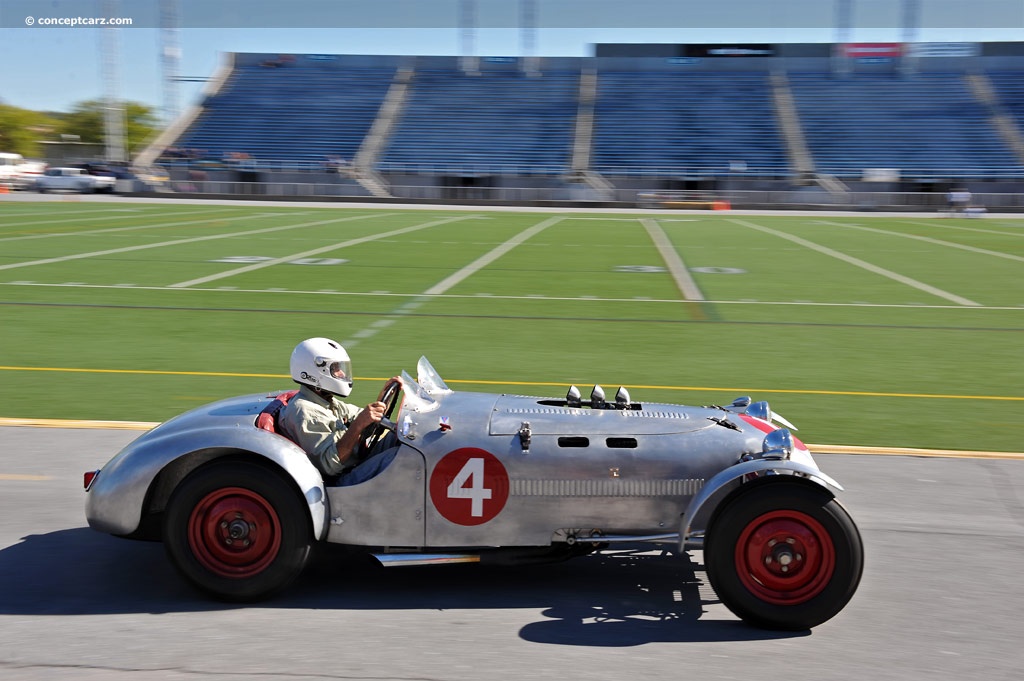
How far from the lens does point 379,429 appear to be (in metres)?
5.08

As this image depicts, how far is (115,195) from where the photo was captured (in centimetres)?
5325

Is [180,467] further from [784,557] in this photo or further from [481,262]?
[481,262]

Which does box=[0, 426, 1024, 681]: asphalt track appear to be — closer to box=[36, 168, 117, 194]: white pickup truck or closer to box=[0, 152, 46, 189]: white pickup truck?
box=[36, 168, 117, 194]: white pickup truck

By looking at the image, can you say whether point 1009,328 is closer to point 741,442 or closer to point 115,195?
point 741,442

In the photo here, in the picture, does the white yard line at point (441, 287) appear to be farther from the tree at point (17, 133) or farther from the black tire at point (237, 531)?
the tree at point (17, 133)

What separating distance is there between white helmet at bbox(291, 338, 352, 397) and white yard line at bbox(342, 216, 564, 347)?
647 cm

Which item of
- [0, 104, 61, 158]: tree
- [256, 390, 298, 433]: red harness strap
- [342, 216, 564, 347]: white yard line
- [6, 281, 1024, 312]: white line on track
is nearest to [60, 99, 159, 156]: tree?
[0, 104, 61, 158]: tree

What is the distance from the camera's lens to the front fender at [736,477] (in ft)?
14.5

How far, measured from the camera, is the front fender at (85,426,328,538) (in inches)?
182

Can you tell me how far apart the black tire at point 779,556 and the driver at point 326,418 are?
151cm

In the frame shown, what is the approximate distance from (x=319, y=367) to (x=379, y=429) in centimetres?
43

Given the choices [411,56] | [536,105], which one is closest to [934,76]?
[536,105]

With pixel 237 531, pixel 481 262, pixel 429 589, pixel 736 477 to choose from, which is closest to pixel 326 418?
pixel 237 531

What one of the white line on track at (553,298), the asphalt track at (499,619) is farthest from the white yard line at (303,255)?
the asphalt track at (499,619)
